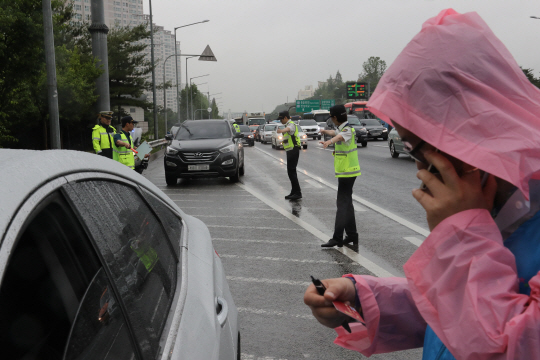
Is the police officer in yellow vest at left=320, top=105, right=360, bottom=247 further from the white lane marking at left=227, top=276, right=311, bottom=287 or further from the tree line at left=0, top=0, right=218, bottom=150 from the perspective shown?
the tree line at left=0, top=0, right=218, bottom=150

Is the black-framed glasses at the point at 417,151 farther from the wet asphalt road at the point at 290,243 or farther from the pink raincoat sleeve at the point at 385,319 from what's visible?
the wet asphalt road at the point at 290,243

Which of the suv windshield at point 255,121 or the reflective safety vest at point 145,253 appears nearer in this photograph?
the reflective safety vest at point 145,253

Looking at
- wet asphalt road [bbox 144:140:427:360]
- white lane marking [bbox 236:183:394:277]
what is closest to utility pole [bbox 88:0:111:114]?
wet asphalt road [bbox 144:140:427:360]

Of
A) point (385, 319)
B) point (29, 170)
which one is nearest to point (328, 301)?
point (385, 319)

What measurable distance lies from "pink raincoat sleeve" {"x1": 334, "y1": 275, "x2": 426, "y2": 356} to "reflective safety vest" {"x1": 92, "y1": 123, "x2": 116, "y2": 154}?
10019 mm

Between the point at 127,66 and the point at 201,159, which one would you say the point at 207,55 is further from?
the point at 201,159

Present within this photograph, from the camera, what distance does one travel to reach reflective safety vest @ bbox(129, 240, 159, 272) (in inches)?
73.9

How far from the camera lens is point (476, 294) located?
3.46 feet

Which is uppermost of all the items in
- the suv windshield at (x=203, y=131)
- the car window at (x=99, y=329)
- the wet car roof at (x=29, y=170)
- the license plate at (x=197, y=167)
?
the wet car roof at (x=29, y=170)

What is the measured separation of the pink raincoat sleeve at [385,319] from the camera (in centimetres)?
153

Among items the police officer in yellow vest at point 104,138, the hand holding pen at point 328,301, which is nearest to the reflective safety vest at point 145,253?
the hand holding pen at point 328,301

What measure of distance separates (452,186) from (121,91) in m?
50.7

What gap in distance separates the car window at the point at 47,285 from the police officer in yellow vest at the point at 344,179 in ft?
19.5

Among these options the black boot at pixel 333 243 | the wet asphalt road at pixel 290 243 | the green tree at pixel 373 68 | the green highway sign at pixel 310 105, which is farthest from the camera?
the green tree at pixel 373 68
